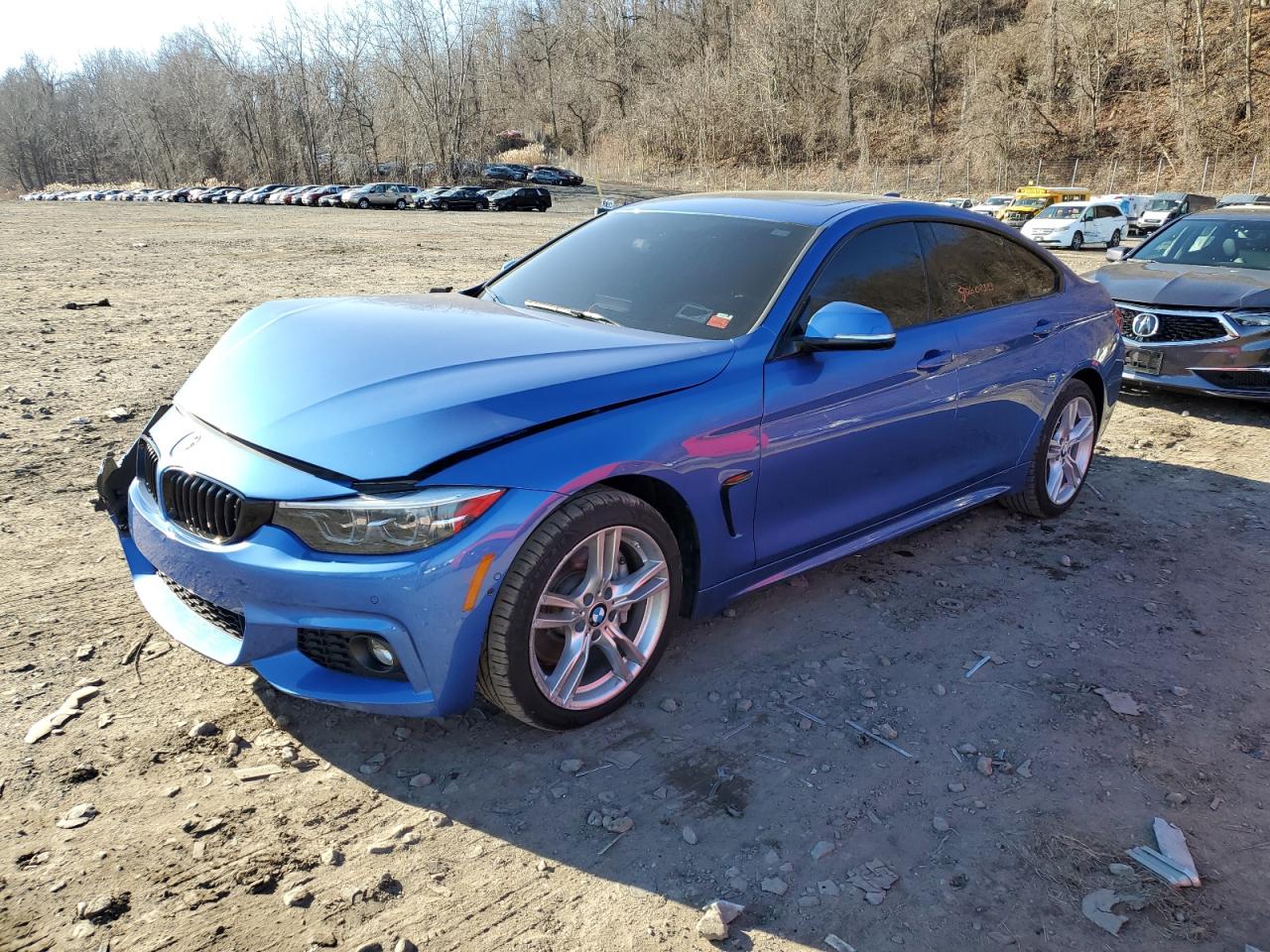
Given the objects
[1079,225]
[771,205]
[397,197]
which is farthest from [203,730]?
[397,197]

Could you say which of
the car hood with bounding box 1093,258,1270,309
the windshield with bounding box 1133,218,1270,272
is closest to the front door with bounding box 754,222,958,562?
the car hood with bounding box 1093,258,1270,309

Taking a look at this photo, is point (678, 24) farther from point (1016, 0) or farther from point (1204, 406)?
point (1204, 406)

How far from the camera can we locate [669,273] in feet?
12.7

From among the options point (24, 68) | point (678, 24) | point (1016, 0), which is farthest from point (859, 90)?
point (24, 68)

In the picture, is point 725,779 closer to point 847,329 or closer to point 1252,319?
point 847,329

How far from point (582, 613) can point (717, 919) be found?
100 cm

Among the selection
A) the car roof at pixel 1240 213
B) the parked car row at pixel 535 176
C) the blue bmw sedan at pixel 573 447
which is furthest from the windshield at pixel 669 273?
the parked car row at pixel 535 176

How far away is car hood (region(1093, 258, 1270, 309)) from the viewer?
7156mm

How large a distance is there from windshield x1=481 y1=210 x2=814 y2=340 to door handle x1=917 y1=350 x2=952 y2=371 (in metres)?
0.75

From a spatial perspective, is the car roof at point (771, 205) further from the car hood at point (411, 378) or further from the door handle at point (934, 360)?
the car hood at point (411, 378)

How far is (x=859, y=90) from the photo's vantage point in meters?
65.3

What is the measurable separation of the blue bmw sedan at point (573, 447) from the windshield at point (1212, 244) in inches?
189

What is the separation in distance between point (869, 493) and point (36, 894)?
10.1ft

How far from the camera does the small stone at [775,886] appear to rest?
245cm
